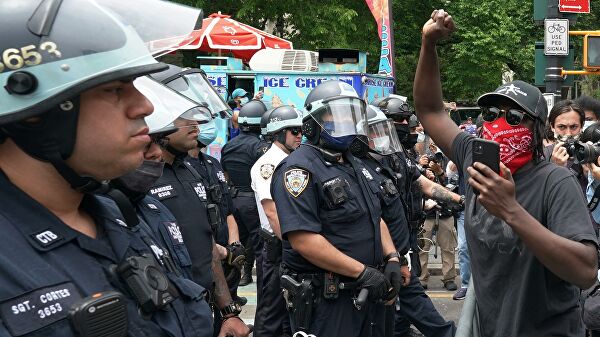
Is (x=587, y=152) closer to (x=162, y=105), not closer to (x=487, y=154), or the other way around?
(x=487, y=154)

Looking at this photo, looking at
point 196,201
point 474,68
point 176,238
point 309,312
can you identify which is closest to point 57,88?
point 176,238

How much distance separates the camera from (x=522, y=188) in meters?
3.07

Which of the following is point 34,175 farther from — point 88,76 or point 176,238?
point 176,238

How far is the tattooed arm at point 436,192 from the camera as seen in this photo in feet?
24.7

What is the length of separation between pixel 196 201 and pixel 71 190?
98.7 inches

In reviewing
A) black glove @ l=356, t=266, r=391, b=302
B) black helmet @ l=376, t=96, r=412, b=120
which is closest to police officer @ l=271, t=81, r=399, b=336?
black glove @ l=356, t=266, r=391, b=302

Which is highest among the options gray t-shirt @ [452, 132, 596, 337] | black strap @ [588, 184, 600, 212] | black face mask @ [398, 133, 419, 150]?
gray t-shirt @ [452, 132, 596, 337]

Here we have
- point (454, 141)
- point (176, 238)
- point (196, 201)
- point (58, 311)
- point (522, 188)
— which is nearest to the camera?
point (58, 311)

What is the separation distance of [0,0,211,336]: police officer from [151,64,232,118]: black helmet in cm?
190

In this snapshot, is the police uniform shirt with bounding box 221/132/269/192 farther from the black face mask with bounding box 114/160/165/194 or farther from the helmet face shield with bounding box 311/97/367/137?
the black face mask with bounding box 114/160/165/194

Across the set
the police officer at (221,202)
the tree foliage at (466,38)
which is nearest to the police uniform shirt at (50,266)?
the police officer at (221,202)

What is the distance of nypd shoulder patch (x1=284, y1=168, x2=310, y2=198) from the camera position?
434 centimetres

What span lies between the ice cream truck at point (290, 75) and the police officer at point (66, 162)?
1126cm

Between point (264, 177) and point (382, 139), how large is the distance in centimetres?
128
